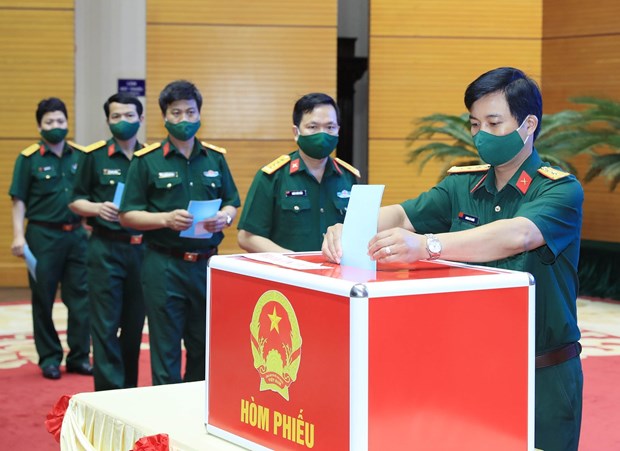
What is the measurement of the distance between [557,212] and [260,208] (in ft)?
5.64

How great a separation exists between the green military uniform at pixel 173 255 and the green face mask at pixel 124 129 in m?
0.69

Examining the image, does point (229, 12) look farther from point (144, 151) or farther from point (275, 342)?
point (275, 342)

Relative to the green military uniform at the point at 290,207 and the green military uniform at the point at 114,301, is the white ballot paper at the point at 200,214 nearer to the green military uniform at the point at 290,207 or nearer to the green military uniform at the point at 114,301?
the green military uniform at the point at 290,207

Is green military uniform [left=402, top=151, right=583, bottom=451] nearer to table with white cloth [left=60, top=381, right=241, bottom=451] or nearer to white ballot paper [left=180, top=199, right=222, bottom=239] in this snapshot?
table with white cloth [left=60, top=381, right=241, bottom=451]

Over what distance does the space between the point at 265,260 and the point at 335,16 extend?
7629 millimetres

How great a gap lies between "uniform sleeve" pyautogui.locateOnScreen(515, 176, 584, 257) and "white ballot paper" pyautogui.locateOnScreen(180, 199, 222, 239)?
200 centimetres

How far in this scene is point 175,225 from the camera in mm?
3777

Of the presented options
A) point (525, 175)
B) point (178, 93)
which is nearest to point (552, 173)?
point (525, 175)

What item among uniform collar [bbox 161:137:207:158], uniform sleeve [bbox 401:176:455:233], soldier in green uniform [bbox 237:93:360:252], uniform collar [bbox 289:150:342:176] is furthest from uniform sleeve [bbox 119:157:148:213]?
uniform sleeve [bbox 401:176:455:233]

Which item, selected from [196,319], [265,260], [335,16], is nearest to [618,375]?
[196,319]

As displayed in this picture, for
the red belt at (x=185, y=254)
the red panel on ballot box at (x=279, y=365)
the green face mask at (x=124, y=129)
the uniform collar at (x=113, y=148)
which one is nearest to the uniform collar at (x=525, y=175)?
the red panel on ballot box at (x=279, y=365)

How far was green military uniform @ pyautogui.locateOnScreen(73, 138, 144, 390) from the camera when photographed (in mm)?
4504

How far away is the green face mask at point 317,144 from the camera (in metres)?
3.38

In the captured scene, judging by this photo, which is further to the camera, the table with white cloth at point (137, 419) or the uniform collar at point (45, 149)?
the uniform collar at point (45, 149)
